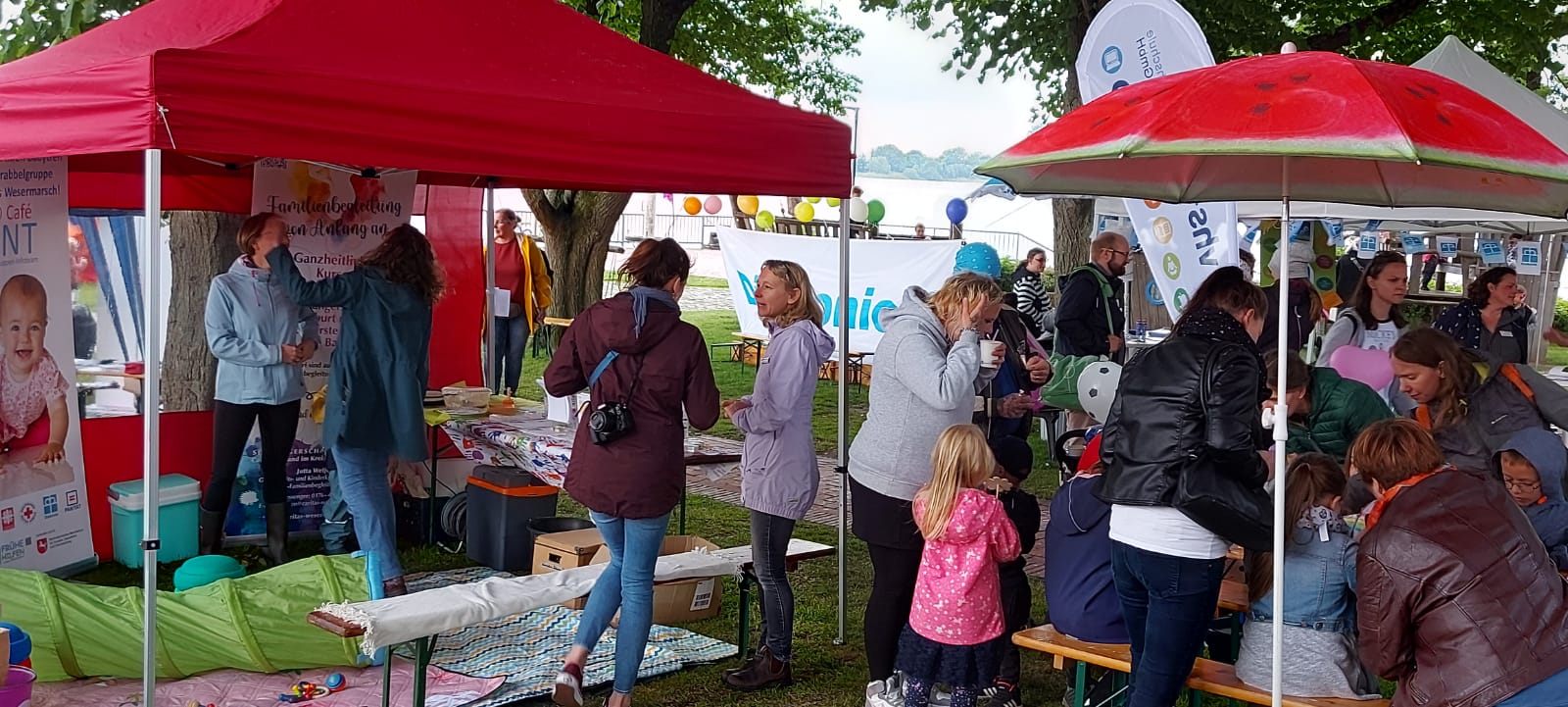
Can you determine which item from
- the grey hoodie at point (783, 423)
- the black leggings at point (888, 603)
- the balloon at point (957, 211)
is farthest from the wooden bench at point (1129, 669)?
the balloon at point (957, 211)

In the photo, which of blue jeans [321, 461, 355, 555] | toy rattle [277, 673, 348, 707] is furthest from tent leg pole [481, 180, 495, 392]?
toy rattle [277, 673, 348, 707]

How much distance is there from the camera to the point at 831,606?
5824 millimetres

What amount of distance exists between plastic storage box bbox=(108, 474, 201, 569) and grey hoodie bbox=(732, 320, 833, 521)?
304 cm

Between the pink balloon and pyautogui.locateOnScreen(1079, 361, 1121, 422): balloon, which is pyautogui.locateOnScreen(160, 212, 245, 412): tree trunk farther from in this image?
the pink balloon

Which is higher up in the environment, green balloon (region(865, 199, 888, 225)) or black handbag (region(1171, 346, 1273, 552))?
green balloon (region(865, 199, 888, 225))

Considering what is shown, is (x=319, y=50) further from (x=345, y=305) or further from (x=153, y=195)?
(x=345, y=305)

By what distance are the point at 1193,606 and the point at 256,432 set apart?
4.78 meters

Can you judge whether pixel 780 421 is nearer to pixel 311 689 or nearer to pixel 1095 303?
pixel 311 689

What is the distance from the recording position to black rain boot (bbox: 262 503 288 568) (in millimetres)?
6254

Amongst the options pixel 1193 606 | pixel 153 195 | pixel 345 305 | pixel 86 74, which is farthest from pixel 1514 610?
pixel 345 305

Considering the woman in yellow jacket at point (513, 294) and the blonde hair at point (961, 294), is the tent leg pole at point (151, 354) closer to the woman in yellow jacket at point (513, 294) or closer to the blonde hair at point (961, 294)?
the blonde hair at point (961, 294)

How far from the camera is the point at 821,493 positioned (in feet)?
28.1

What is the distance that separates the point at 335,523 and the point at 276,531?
0.42 meters

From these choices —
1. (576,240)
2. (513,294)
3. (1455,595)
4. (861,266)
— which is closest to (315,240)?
(513,294)
